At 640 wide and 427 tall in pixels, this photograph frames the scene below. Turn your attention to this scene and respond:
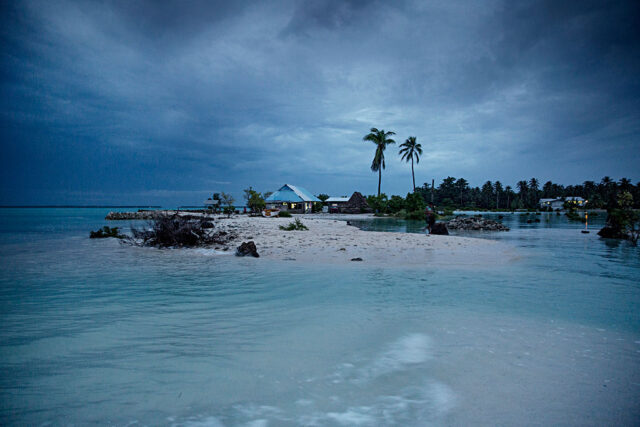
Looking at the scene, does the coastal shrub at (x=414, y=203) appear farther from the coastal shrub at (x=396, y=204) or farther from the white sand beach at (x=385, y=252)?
the white sand beach at (x=385, y=252)

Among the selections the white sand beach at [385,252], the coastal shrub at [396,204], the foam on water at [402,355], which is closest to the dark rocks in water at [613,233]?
the white sand beach at [385,252]

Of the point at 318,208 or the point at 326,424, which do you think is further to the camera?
the point at 318,208

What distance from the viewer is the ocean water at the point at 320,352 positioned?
2.12 meters

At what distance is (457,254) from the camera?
9945 millimetres

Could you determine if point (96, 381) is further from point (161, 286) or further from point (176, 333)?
point (161, 286)

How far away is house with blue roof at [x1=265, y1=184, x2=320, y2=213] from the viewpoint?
5572 centimetres

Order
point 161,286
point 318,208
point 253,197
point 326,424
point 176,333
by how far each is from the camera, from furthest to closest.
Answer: point 318,208, point 253,197, point 161,286, point 176,333, point 326,424

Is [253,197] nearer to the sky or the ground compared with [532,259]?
nearer to the sky

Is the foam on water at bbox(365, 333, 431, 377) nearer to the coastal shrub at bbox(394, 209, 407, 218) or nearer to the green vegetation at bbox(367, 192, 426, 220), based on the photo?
the green vegetation at bbox(367, 192, 426, 220)

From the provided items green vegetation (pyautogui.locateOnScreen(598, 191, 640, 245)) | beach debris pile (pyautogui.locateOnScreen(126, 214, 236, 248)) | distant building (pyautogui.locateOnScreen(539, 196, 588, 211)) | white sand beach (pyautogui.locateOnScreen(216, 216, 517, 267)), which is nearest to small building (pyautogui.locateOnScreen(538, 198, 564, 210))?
distant building (pyautogui.locateOnScreen(539, 196, 588, 211))

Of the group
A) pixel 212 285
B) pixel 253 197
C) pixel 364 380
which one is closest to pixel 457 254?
pixel 212 285

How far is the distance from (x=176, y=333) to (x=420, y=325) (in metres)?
3.06

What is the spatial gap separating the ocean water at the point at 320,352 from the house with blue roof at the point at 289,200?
49.5m

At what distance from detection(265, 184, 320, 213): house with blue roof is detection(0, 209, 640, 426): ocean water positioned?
49.5 m
